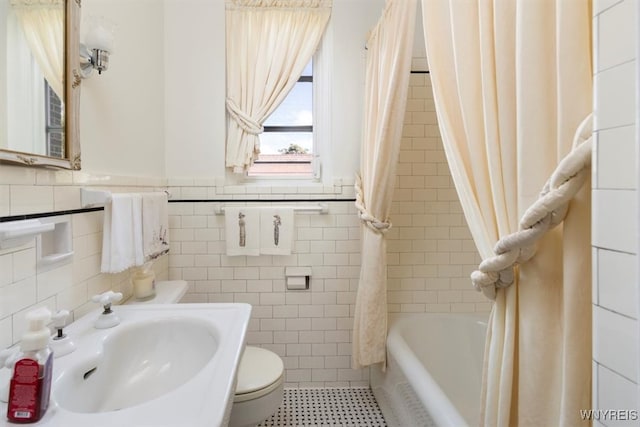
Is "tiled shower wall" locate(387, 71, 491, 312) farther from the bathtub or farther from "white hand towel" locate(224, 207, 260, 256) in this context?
"white hand towel" locate(224, 207, 260, 256)

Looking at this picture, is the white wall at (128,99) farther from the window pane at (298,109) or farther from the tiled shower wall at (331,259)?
the window pane at (298,109)

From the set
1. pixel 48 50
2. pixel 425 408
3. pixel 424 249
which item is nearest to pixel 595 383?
pixel 425 408

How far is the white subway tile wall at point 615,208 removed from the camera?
1.32 feet

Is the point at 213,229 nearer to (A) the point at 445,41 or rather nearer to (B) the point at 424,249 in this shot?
(B) the point at 424,249

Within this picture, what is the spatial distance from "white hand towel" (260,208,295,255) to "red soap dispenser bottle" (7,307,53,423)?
53.0 inches

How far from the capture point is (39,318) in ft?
2.18

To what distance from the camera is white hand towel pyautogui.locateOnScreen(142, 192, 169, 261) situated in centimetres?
143

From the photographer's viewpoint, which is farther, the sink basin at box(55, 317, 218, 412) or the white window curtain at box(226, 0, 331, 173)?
the white window curtain at box(226, 0, 331, 173)

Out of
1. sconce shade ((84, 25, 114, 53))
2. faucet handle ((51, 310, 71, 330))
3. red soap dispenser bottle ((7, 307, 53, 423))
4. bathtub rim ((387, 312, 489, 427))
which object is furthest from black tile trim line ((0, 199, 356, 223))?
bathtub rim ((387, 312, 489, 427))

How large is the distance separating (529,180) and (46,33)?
139cm

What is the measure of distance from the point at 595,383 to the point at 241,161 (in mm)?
1912

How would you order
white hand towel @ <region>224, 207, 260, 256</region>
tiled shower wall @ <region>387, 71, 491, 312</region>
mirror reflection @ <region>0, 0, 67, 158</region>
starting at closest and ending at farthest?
mirror reflection @ <region>0, 0, 67, 158</region>
white hand towel @ <region>224, 207, 260, 256</region>
tiled shower wall @ <region>387, 71, 491, 312</region>

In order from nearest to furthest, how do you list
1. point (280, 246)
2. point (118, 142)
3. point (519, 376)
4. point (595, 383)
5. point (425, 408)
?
point (595, 383) < point (519, 376) < point (425, 408) < point (118, 142) < point (280, 246)

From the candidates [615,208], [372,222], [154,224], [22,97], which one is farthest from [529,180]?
[154,224]
